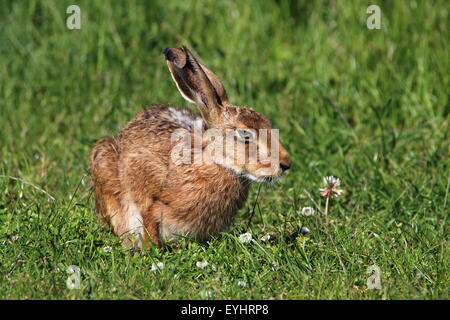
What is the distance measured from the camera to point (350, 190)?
18.5ft

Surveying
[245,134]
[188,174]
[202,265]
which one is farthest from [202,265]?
[245,134]

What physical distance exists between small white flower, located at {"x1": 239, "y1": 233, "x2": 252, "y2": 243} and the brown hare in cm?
31

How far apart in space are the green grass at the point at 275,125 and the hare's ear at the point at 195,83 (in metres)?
0.84

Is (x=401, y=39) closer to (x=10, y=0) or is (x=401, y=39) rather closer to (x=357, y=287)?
(x=357, y=287)

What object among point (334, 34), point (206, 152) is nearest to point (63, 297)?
point (206, 152)

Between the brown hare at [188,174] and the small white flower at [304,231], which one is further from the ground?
the brown hare at [188,174]

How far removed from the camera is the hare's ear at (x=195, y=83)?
183 inches

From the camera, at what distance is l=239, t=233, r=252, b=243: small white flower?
451cm

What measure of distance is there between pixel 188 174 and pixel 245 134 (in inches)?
18.9
